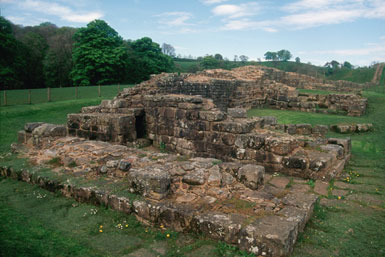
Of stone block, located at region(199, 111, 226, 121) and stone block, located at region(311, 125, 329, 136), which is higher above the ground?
stone block, located at region(199, 111, 226, 121)

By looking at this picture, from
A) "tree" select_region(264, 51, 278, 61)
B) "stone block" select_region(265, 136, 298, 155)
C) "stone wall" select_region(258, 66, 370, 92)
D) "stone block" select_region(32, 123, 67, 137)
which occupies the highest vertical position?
"tree" select_region(264, 51, 278, 61)

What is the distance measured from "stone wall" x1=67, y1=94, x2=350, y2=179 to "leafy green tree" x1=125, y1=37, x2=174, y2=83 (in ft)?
108

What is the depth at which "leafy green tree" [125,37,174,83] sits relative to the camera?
42000mm

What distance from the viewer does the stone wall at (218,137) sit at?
6508 millimetres

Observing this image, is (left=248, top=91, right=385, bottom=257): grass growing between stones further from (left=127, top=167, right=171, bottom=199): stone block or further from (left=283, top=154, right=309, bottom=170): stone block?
(left=127, top=167, right=171, bottom=199): stone block

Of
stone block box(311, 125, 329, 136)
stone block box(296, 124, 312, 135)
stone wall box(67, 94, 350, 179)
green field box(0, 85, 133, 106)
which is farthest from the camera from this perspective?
green field box(0, 85, 133, 106)

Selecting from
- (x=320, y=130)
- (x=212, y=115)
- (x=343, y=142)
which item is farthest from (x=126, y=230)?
(x=320, y=130)

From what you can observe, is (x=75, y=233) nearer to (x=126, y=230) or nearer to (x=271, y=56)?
(x=126, y=230)

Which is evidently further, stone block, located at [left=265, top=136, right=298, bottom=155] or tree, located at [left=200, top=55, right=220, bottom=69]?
tree, located at [left=200, top=55, right=220, bottom=69]

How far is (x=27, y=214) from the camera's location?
4.55 meters

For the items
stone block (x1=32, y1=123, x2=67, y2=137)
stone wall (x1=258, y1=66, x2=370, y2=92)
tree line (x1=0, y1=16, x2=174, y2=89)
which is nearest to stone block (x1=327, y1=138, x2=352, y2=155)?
stone block (x1=32, y1=123, x2=67, y2=137)

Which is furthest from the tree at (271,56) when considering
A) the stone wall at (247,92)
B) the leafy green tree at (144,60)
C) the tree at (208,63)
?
the stone wall at (247,92)

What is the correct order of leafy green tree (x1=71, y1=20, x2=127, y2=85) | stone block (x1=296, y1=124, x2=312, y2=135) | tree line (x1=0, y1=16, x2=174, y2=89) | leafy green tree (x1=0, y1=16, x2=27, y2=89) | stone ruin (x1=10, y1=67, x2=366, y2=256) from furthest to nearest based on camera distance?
leafy green tree (x1=71, y1=20, x2=127, y2=85), tree line (x1=0, y1=16, x2=174, y2=89), leafy green tree (x1=0, y1=16, x2=27, y2=89), stone block (x1=296, y1=124, x2=312, y2=135), stone ruin (x1=10, y1=67, x2=366, y2=256)

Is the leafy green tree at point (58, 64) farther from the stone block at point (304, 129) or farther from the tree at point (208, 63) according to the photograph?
the stone block at point (304, 129)
